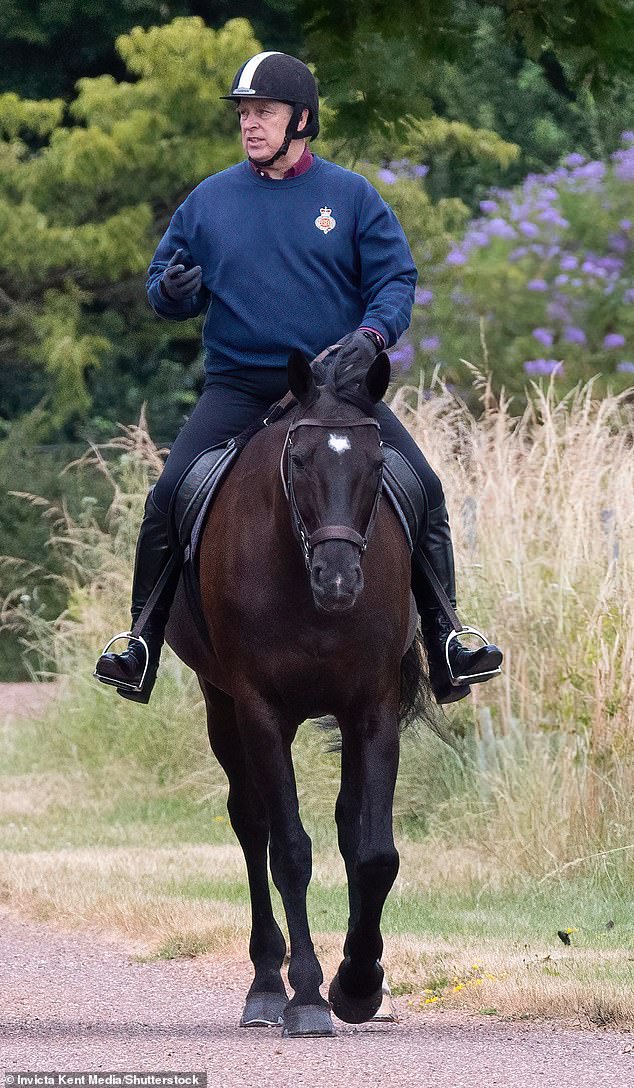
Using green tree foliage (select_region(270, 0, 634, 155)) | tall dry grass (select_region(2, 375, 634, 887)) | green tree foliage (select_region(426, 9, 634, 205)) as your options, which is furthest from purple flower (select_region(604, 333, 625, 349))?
green tree foliage (select_region(270, 0, 634, 155))

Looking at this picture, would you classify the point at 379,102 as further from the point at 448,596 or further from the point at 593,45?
the point at 448,596

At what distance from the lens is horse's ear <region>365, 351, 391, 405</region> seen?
5074mm

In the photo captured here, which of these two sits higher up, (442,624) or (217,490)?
(217,490)

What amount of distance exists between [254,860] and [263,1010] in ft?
2.03

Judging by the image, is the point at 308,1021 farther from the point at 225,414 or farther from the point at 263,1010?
the point at 225,414

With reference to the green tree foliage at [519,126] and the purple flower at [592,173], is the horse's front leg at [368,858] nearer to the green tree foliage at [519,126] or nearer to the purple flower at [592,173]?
the purple flower at [592,173]

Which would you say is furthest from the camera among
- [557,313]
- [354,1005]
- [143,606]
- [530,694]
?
[557,313]

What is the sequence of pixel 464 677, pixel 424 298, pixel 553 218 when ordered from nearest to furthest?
pixel 464 677 < pixel 424 298 < pixel 553 218

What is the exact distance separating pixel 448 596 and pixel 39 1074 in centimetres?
212

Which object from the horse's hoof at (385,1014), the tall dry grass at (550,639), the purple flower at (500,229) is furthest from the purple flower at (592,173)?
the horse's hoof at (385,1014)

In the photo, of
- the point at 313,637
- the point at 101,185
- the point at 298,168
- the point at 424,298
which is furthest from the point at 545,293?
the point at 313,637

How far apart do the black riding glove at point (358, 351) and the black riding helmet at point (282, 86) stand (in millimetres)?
795

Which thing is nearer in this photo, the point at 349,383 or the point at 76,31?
the point at 349,383

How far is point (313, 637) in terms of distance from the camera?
201 inches
